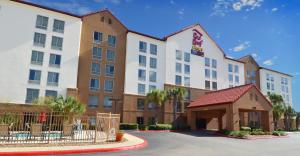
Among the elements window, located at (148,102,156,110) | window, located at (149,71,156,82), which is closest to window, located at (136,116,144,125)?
window, located at (148,102,156,110)

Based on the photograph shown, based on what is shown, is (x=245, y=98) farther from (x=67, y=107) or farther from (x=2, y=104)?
(x=2, y=104)

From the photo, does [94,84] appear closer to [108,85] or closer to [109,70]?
[108,85]

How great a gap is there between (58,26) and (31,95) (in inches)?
489

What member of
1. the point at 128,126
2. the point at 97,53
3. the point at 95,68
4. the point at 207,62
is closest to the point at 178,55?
the point at 207,62

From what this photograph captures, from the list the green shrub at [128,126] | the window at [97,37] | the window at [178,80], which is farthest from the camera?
the window at [178,80]

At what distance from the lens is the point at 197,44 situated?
54.8 meters

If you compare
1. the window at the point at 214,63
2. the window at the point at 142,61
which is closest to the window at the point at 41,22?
the window at the point at 142,61

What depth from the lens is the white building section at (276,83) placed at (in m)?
68.7

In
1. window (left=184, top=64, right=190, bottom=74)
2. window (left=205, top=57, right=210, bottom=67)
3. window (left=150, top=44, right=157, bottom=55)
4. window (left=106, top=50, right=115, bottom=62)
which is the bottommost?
window (left=184, top=64, right=190, bottom=74)

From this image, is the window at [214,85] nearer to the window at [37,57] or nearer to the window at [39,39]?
the window at [37,57]

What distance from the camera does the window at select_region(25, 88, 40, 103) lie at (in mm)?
36866

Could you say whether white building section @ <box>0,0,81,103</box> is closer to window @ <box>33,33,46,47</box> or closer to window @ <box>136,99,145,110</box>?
window @ <box>33,33,46,47</box>

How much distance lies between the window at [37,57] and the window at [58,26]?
4899mm

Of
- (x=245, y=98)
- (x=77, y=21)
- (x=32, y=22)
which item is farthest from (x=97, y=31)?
(x=245, y=98)
